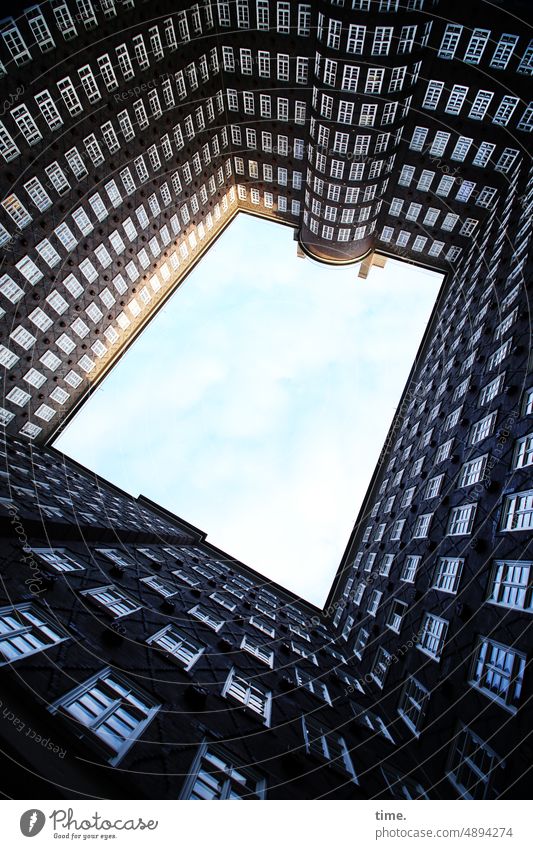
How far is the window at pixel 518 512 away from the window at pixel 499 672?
4846 mm

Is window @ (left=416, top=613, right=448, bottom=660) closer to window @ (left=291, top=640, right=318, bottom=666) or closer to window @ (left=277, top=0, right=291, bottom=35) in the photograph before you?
window @ (left=291, top=640, right=318, bottom=666)

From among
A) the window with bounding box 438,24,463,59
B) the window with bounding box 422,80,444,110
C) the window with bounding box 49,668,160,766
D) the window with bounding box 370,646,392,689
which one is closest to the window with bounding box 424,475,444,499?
the window with bounding box 370,646,392,689

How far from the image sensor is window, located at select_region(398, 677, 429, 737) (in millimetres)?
19281

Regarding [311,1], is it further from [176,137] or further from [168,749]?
[168,749]

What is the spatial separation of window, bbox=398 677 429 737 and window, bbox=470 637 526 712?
162 inches

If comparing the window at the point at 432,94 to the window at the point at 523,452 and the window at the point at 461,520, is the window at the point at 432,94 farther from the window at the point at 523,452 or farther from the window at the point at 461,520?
the window at the point at 461,520

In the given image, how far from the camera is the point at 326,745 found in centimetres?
1683

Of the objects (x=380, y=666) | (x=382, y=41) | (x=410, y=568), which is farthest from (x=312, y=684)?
(x=382, y=41)

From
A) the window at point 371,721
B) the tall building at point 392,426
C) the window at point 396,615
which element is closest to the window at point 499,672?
the tall building at point 392,426

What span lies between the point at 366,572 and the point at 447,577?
58.6ft

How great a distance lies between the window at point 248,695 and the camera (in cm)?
1616

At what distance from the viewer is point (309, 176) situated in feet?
152

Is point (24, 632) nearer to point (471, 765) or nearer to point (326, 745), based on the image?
point (326, 745)

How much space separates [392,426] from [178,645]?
1652 inches
